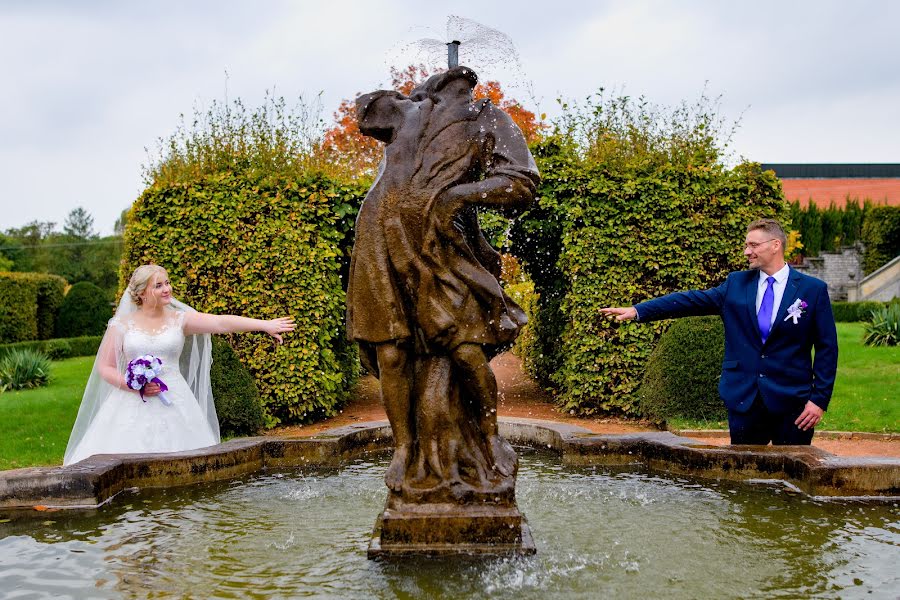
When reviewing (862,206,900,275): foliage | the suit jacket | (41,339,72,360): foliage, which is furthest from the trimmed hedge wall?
(862,206,900,275): foliage

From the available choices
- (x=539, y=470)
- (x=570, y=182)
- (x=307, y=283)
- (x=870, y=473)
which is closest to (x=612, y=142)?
(x=570, y=182)

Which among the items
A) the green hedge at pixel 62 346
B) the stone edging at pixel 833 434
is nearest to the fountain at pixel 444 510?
the stone edging at pixel 833 434

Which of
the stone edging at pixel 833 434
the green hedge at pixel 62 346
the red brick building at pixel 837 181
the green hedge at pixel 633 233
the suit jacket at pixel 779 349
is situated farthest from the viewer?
the red brick building at pixel 837 181

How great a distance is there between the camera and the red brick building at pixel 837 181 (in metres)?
50.0

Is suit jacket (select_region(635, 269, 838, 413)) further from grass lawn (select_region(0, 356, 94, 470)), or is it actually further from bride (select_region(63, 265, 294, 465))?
grass lawn (select_region(0, 356, 94, 470))

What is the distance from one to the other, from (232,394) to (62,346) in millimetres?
14205

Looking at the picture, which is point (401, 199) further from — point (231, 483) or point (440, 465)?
point (231, 483)

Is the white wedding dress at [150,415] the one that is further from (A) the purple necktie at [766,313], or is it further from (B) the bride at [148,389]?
(A) the purple necktie at [766,313]

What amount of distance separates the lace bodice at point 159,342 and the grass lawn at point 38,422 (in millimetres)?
2218

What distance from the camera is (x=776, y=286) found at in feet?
15.4

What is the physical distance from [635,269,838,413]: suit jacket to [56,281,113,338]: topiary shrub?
870 inches

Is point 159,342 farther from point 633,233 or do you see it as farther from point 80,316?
point 80,316

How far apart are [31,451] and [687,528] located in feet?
23.3

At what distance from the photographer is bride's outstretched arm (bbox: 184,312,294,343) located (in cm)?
546
